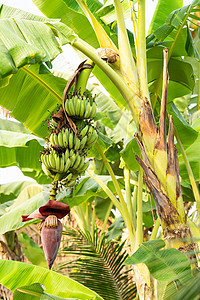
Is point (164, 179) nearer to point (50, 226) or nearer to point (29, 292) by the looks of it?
point (50, 226)

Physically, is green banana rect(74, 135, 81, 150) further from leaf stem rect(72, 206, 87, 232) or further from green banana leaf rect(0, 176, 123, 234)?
leaf stem rect(72, 206, 87, 232)

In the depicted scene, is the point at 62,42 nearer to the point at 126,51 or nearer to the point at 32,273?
the point at 126,51

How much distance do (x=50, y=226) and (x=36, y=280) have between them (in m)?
0.73

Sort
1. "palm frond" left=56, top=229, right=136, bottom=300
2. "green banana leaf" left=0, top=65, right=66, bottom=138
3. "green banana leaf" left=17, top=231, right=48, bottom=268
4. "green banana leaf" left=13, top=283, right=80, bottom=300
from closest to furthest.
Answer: "green banana leaf" left=13, top=283, right=80, bottom=300
"green banana leaf" left=0, top=65, right=66, bottom=138
"palm frond" left=56, top=229, right=136, bottom=300
"green banana leaf" left=17, top=231, right=48, bottom=268

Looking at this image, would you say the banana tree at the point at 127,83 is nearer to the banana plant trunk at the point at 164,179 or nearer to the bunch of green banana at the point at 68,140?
the banana plant trunk at the point at 164,179

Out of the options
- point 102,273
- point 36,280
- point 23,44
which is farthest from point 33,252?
point 23,44

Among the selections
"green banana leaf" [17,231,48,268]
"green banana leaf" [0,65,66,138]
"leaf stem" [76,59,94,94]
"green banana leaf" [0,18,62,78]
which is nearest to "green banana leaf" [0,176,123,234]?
"green banana leaf" [0,65,66,138]

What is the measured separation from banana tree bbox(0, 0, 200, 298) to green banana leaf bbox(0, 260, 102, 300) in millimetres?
478

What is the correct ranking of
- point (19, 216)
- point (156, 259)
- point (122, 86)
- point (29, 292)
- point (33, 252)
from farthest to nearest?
point (33, 252)
point (19, 216)
point (29, 292)
point (122, 86)
point (156, 259)

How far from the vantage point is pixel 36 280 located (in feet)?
5.89

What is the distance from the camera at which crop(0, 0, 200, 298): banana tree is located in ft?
4.58

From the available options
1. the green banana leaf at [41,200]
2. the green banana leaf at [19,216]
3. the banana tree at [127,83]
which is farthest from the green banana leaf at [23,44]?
the green banana leaf at [19,216]

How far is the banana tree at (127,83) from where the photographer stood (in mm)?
1396

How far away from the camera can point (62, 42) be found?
143cm
